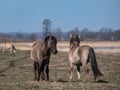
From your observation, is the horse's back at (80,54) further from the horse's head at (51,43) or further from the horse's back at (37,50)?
the horse's back at (37,50)

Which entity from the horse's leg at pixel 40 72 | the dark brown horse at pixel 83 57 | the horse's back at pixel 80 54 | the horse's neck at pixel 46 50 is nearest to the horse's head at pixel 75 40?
the dark brown horse at pixel 83 57

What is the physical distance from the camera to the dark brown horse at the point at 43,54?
19.4m

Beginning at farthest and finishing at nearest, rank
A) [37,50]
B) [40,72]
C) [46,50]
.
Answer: [37,50] < [40,72] < [46,50]

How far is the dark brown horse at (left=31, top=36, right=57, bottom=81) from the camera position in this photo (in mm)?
19422

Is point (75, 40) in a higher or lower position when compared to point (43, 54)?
higher

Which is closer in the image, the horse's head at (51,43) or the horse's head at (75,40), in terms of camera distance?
the horse's head at (51,43)

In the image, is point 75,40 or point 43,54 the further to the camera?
point 75,40

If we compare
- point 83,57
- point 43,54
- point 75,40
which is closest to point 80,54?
point 83,57

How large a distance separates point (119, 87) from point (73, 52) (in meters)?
3.71

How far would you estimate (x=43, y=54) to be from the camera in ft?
64.9

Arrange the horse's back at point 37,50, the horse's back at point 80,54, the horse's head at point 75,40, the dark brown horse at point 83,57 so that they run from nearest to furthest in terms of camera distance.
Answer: the dark brown horse at point 83,57 → the horse's back at point 80,54 → the horse's back at point 37,50 → the horse's head at point 75,40

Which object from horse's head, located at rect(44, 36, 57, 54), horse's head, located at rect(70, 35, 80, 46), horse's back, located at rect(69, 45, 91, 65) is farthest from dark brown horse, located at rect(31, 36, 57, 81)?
horse's head, located at rect(70, 35, 80, 46)

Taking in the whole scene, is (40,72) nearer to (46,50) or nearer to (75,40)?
(46,50)

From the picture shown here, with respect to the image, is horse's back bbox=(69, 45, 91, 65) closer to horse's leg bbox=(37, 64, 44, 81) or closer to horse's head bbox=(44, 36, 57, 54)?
horse's head bbox=(44, 36, 57, 54)
